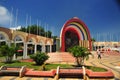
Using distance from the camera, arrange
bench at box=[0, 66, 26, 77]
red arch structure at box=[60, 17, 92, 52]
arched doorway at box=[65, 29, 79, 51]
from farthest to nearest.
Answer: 1. arched doorway at box=[65, 29, 79, 51]
2. red arch structure at box=[60, 17, 92, 52]
3. bench at box=[0, 66, 26, 77]

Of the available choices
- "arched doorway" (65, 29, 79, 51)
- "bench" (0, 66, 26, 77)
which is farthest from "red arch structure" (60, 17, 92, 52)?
"bench" (0, 66, 26, 77)

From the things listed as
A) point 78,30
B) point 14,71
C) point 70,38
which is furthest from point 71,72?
point 78,30

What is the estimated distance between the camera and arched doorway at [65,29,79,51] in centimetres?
4053

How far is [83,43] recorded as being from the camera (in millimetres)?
41969

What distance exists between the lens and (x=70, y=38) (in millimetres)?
41281

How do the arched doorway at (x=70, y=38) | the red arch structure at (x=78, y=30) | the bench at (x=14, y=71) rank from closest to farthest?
the bench at (x=14, y=71) < the red arch structure at (x=78, y=30) < the arched doorway at (x=70, y=38)

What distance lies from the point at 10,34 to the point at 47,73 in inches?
422

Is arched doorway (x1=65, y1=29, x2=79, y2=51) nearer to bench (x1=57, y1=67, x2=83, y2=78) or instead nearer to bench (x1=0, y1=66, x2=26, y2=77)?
bench (x1=57, y1=67, x2=83, y2=78)

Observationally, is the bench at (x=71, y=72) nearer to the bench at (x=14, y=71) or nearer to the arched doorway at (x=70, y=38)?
the bench at (x=14, y=71)

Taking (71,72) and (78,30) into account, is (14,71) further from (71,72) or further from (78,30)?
(78,30)

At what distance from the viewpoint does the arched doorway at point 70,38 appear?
1596 inches

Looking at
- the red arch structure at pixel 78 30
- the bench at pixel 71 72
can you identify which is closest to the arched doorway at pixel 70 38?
the red arch structure at pixel 78 30

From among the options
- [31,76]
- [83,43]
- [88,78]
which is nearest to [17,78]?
[31,76]

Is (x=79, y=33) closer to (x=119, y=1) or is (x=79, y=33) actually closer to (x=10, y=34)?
(x=10, y=34)
